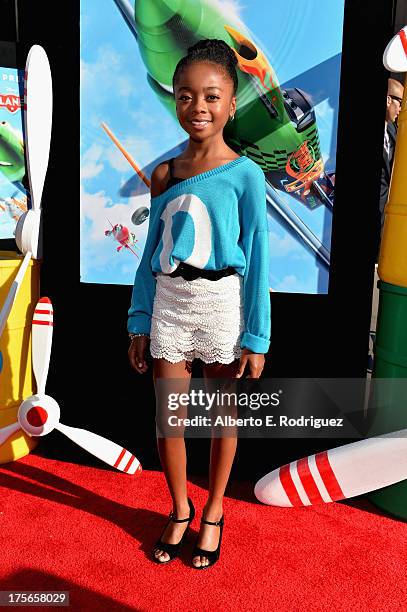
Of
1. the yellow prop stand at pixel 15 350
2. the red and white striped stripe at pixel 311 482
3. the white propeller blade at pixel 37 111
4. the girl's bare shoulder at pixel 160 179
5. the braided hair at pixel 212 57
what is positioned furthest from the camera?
the yellow prop stand at pixel 15 350

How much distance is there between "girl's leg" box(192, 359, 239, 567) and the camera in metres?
1.85

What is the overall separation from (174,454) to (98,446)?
48 cm

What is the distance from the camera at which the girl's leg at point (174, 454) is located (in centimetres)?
186

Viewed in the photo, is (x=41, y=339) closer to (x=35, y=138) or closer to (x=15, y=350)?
(x=15, y=350)

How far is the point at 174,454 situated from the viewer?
6.30 feet

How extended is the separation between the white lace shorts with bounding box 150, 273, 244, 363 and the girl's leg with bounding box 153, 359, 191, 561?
0.05 metres

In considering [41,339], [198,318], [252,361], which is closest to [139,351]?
[198,318]

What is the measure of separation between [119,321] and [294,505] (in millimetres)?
1099

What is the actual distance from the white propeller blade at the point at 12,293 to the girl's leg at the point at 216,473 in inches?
35.5

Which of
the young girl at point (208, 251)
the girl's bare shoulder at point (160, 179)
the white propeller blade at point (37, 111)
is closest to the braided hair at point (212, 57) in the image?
the young girl at point (208, 251)

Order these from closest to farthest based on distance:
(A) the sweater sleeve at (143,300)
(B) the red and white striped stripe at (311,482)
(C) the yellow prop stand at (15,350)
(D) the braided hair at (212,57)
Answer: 1. (D) the braided hair at (212,57)
2. (A) the sweater sleeve at (143,300)
3. (B) the red and white striped stripe at (311,482)
4. (C) the yellow prop stand at (15,350)

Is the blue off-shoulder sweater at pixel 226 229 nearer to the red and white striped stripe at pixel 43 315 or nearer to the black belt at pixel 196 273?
the black belt at pixel 196 273

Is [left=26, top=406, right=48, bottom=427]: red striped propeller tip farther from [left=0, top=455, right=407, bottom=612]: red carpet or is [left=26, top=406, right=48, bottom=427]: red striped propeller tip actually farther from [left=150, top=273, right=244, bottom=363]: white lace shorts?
[left=150, top=273, right=244, bottom=363]: white lace shorts

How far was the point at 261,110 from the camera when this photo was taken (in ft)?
7.36
